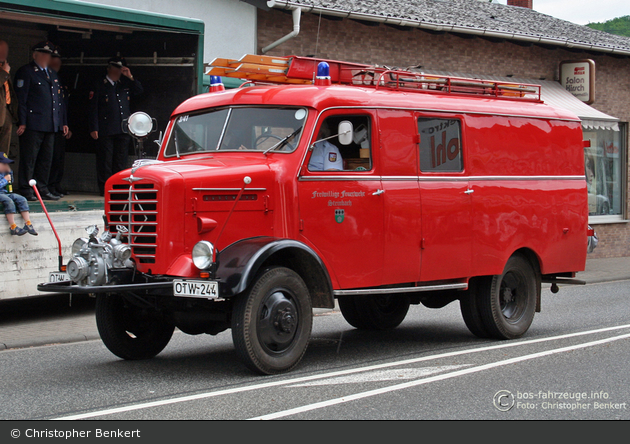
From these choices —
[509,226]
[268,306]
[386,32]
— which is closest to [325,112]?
[268,306]

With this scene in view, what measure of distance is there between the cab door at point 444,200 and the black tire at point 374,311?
1.26 m

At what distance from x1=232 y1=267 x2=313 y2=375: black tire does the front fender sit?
0.17 m

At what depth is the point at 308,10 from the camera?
16.1 metres

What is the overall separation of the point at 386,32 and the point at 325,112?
11639mm

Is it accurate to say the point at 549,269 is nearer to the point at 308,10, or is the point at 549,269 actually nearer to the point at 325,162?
the point at 325,162

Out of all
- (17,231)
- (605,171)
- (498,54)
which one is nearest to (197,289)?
(17,231)

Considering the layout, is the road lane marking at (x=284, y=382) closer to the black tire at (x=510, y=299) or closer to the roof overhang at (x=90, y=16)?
Result: the black tire at (x=510, y=299)

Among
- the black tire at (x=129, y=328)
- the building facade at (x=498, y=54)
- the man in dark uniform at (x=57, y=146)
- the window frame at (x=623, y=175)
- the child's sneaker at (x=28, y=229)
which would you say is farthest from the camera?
the window frame at (x=623, y=175)

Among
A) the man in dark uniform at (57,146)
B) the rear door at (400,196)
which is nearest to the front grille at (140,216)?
the rear door at (400,196)

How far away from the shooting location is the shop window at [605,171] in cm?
2231

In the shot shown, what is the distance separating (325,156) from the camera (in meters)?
7.39

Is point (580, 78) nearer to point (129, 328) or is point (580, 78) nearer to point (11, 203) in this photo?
point (11, 203)

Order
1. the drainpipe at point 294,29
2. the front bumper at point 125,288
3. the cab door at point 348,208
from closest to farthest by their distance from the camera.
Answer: the front bumper at point 125,288 < the cab door at point 348,208 < the drainpipe at point 294,29

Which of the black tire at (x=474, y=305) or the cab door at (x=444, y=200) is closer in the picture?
the cab door at (x=444, y=200)
